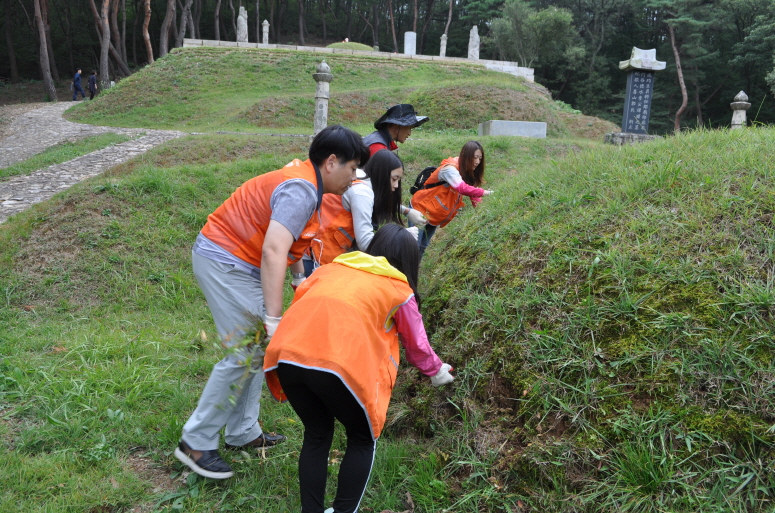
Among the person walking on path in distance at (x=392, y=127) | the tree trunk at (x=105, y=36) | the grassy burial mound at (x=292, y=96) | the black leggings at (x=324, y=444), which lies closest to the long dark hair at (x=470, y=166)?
the person walking on path in distance at (x=392, y=127)

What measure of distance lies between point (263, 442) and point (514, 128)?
11082 mm

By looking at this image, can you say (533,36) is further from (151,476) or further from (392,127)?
(151,476)

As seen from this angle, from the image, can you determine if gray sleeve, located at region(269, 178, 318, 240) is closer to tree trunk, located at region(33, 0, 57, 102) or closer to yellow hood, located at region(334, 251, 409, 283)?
yellow hood, located at region(334, 251, 409, 283)

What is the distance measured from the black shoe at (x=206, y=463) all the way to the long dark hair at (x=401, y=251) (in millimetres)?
1342

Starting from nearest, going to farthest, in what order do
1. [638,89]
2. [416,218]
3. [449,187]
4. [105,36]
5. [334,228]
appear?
[334,228], [416,218], [449,187], [638,89], [105,36]

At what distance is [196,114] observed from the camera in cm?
1777

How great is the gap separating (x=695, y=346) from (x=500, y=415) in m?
0.91

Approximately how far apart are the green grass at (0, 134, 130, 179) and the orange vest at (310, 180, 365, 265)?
9232mm

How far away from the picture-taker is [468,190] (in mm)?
4754

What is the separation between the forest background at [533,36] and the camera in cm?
2656

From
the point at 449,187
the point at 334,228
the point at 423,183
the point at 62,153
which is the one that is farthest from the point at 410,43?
the point at 334,228

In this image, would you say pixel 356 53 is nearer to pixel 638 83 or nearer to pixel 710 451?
pixel 638 83

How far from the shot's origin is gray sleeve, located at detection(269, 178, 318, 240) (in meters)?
2.36

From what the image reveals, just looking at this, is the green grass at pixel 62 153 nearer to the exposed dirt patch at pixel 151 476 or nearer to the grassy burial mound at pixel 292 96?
the grassy burial mound at pixel 292 96
